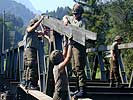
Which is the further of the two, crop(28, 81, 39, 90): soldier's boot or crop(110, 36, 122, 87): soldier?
crop(110, 36, 122, 87): soldier

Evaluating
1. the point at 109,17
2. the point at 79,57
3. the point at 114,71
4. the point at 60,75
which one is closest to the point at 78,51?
the point at 79,57

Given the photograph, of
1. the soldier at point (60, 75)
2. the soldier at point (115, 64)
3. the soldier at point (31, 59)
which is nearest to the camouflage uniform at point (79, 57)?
the soldier at point (60, 75)

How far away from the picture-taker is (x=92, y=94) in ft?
26.5

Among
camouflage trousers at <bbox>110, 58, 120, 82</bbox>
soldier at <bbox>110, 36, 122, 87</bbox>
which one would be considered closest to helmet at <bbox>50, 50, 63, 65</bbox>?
soldier at <bbox>110, 36, 122, 87</bbox>

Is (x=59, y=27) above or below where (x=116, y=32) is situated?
below

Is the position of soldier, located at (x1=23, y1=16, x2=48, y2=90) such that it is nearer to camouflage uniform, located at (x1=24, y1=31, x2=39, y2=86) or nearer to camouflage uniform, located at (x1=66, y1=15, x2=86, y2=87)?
camouflage uniform, located at (x1=24, y1=31, x2=39, y2=86)

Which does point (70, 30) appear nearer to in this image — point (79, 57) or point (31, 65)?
point (79, 57)

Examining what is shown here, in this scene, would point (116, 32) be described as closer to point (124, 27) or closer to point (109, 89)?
point (124, 27)

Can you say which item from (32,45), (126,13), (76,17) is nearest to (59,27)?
(76,17)

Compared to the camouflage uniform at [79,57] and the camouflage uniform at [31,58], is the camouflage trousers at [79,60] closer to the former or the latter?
the camouflage uniform at [79,57]

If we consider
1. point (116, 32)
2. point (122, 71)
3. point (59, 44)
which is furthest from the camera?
point (116, 32)

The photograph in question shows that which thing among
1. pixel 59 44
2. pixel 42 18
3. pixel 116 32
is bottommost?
pixel 59 44

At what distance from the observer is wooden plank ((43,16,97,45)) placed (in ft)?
19.2

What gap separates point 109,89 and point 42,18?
2163 millimetres
